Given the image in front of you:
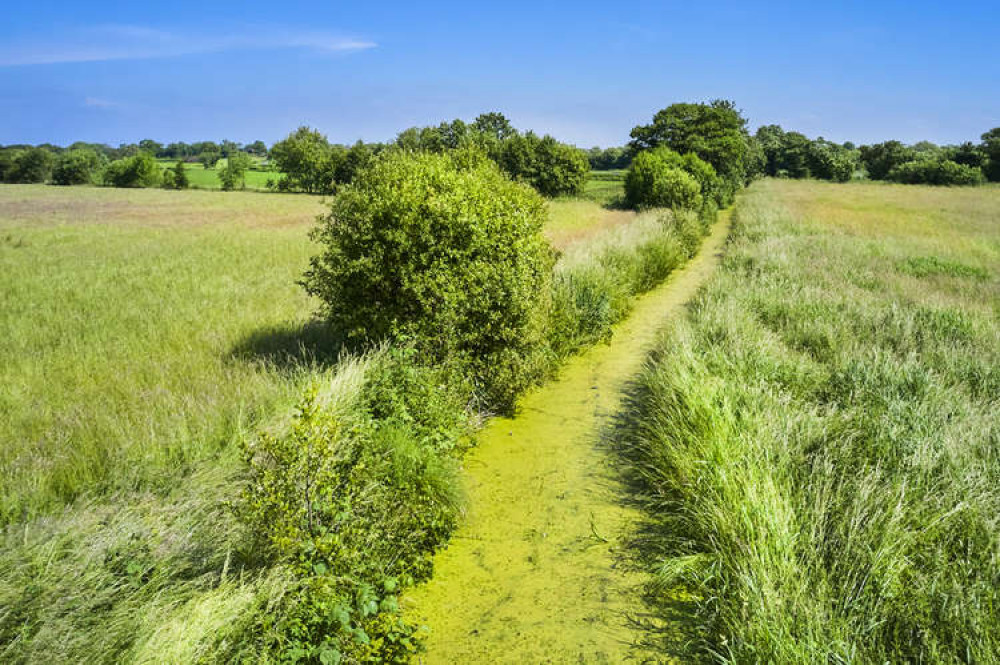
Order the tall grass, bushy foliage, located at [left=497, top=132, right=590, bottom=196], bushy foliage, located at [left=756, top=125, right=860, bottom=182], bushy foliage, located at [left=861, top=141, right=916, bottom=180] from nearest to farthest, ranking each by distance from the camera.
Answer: the tall grass < bushy foliage, located at [left=497, top=132, right=590, bottom=196] < bushy foliage, located at [left=756, top=125, right=860, bottom=182] < bushy foliage, located at [left=861, top=141, right=916, bottom=180]

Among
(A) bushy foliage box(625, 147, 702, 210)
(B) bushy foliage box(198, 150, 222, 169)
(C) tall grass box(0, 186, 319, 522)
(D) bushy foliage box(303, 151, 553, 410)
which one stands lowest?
(C) tall grass box(0, 186, 319, 522)

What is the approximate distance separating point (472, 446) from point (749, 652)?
387cm

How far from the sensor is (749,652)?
11.4 ft

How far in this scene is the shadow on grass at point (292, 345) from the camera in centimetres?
773

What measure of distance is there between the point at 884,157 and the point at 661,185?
70684 millimetres

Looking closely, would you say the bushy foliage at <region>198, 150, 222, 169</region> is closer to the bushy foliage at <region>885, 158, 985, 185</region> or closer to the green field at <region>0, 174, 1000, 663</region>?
the bushy foliage at <region>885, 158, 985, 185</region>

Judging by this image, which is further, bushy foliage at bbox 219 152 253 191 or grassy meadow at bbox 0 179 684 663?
bushy foliage at bbox 219 152 253 191

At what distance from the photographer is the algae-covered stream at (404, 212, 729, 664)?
4.00 meters

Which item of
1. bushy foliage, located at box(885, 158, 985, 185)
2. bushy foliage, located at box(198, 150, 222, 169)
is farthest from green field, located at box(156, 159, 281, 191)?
bushy foliage, located at box(885, 158, 985, 185)

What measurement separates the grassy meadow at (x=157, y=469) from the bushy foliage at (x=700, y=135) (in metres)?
38.8

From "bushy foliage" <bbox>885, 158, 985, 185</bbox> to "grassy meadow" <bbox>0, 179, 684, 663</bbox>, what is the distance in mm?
72894

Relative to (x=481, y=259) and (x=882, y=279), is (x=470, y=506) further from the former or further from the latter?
(x=882, y=279)

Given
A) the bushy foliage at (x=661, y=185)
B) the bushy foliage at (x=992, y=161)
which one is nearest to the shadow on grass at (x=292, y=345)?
the bushy foliage at (x=661, y=185)

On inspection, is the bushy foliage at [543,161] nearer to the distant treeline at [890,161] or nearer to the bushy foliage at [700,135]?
the bushy foliage at [700,135]
